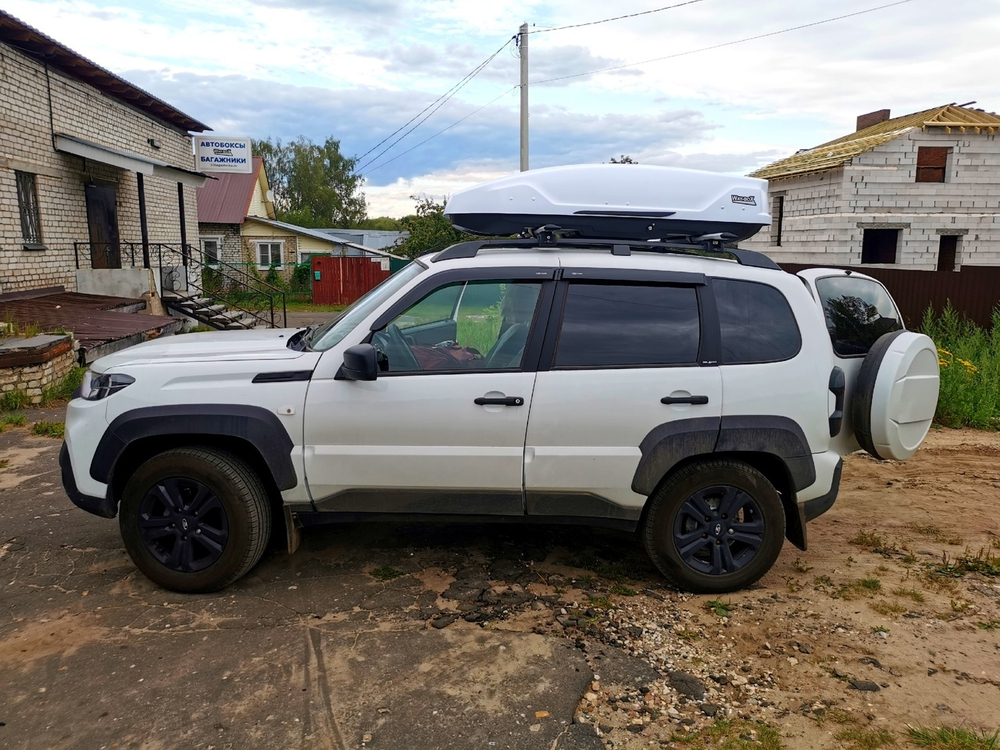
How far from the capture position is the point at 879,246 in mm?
20859

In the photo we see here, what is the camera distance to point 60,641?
3539mm

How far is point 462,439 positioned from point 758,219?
2.13 meters

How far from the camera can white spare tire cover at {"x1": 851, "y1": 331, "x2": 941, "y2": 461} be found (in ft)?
13.4

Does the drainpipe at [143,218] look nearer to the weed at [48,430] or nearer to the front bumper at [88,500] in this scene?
the weed at [48,430]

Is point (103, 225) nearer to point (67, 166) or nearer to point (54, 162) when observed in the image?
point (67, 166)

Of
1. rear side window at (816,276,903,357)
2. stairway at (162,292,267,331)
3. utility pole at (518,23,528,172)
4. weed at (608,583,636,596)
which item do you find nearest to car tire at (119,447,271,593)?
weed at (608,583,636,596)

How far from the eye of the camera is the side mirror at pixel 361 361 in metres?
3.65

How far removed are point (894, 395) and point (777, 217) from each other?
19.9 m

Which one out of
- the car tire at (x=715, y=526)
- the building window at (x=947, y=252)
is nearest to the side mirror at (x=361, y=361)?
the car tire at (x=715, y=526)

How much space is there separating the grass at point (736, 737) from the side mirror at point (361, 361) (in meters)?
2.13

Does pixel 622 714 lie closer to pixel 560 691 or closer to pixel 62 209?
pixel 560 691

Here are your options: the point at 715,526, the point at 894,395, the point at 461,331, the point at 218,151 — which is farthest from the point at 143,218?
the point at 894,395

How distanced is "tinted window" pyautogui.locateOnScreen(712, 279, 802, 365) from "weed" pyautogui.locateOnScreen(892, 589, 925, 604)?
1500 millimetres

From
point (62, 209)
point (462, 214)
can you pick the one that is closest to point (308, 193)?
point (62, 209)
